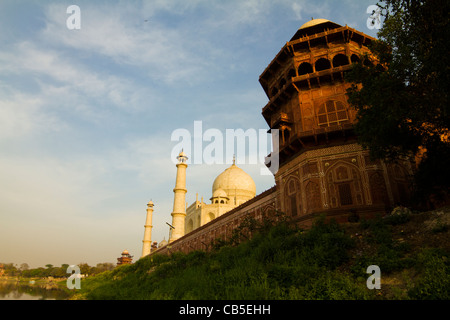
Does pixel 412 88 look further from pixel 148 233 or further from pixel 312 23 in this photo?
pixel 148 233

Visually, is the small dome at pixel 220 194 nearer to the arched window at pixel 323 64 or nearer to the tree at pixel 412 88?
the arched window at pixel 323 64

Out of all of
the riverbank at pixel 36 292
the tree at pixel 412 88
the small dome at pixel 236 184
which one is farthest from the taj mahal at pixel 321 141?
the small dome at pixel 236 184

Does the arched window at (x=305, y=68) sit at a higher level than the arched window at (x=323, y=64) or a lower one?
lower

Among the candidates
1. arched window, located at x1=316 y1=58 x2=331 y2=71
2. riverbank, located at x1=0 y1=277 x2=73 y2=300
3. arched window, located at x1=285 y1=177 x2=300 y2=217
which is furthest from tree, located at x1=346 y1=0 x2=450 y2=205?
riverbank, located at x1=0 y1=277 x2=73 y2=300

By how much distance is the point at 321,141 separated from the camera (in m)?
15.6

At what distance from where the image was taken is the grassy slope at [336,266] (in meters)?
6.61

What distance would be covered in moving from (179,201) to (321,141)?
92.5 feet

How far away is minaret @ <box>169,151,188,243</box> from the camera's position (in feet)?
129

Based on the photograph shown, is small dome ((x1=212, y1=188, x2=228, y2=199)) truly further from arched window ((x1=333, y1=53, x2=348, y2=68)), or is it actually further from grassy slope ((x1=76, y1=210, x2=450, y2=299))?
grassy slope ((x1=76, y1=210, x2=450, y2=299))

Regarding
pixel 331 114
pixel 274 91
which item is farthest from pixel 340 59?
pixel 274 91

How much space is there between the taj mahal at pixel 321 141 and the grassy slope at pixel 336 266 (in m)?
3.24

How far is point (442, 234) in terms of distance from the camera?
839 cm
